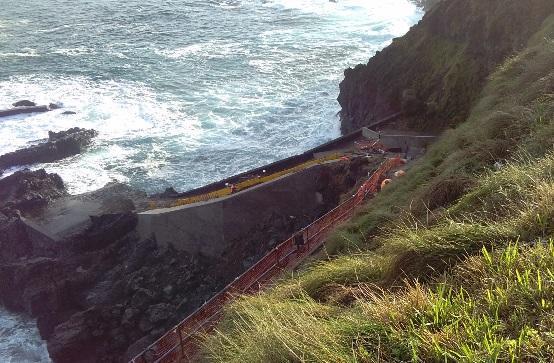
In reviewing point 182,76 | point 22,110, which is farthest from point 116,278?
point 182,76

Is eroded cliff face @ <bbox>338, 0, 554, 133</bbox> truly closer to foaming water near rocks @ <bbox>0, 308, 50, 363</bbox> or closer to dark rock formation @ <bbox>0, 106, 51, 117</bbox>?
foaming water near rocks @ <bbox>0, 308, 50, 363</bbox>

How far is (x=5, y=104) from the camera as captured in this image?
108 ft

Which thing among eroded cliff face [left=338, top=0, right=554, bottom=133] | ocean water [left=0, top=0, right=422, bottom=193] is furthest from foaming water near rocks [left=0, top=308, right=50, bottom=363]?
eroded cliff face [left=338, top=0, right=554, bottom=133]

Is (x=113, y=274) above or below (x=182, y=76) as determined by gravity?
below

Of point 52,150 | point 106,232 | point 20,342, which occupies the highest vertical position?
point 52,150

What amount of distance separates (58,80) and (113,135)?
1103cm

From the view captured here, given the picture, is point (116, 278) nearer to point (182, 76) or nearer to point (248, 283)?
point (248, 283)

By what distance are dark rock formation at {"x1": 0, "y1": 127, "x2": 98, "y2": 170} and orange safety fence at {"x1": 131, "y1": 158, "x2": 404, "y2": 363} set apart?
18.1m

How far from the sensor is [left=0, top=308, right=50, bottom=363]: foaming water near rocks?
51.3ft

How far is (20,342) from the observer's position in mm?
16156

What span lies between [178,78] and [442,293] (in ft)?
113

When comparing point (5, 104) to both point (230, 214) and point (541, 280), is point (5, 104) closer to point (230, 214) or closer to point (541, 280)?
point (230, 214)

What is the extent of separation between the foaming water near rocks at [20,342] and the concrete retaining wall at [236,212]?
477 cm

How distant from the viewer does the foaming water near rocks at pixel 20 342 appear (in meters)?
15.6
